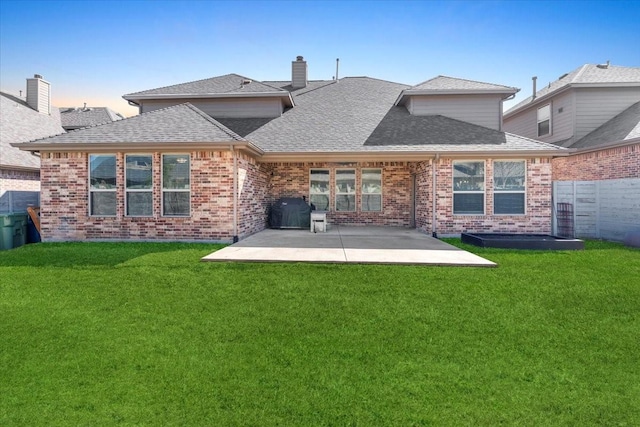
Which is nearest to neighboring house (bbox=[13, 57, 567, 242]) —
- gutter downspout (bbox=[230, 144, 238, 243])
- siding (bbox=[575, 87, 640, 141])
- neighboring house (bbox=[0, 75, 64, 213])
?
gutter downspout (bbox=[230, 144, 238, 243])

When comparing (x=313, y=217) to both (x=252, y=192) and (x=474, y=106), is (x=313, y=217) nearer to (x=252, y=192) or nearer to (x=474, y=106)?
(x=252, y=192)

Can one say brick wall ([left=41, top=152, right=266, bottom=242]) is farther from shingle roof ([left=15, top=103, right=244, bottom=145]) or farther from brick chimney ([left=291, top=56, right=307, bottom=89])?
brick chimney ([left=291, top=56, right=307, bottom=89])

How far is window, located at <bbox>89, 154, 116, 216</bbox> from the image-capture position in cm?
1001

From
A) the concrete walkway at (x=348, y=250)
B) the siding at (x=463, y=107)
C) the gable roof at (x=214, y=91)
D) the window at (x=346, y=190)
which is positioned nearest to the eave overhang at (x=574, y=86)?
the siding at (x=463, y=107)

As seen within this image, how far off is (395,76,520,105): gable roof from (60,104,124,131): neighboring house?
18362mm

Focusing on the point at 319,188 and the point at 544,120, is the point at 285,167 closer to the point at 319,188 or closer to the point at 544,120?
the point at 319,188

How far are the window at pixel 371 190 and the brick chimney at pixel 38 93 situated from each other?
18.3 m

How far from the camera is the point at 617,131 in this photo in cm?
1255

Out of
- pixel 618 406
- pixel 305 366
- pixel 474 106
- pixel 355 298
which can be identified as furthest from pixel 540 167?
pixel 305 366

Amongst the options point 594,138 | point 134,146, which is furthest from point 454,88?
point 134,146

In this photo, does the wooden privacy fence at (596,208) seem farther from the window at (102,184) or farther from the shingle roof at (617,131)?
the window at (102,184)

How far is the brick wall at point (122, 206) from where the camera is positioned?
968cm

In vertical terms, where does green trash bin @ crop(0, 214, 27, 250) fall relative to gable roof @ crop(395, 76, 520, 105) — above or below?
below

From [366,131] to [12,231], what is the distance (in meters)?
11.6
